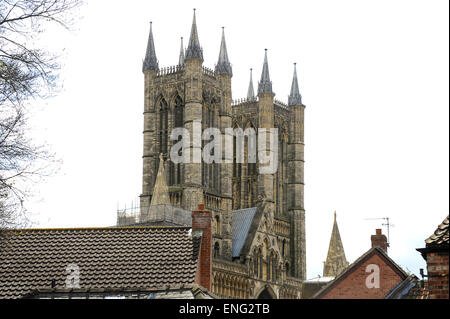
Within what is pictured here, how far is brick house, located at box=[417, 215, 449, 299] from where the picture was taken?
56.9 feet

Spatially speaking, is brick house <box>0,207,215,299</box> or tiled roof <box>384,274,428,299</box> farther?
tiled roof <box>384,274,428,299</box>

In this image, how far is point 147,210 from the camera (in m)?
85.1

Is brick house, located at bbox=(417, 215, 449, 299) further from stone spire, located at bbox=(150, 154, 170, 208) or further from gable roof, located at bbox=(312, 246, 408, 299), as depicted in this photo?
stone spire, located at bbox=(150, 154, 170, 208)

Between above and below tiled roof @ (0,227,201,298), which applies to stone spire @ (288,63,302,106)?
above

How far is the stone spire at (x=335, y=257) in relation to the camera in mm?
99500

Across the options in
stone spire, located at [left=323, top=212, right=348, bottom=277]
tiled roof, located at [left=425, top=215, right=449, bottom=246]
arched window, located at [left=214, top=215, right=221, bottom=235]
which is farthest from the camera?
stone spire, located at [left=323, top=212, right=348, bottom=277]

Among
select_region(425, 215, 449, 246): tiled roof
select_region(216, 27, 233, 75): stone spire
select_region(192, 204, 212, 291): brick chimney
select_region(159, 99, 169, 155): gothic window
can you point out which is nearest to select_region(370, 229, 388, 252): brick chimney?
select_region(192, 204, 212, 291): brick chimney

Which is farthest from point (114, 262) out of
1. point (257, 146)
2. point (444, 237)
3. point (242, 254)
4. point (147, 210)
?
point (257, 146)

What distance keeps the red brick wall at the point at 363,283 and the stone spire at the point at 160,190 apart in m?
51.0

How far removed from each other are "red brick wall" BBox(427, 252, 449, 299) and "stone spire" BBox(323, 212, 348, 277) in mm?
81130

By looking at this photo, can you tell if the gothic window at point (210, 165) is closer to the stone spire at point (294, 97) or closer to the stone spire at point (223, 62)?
the stone spire at point (223, 62)

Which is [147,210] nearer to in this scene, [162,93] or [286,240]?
[162,93]

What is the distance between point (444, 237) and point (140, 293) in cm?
1105

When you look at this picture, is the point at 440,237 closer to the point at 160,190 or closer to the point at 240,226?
the point at 160,190
